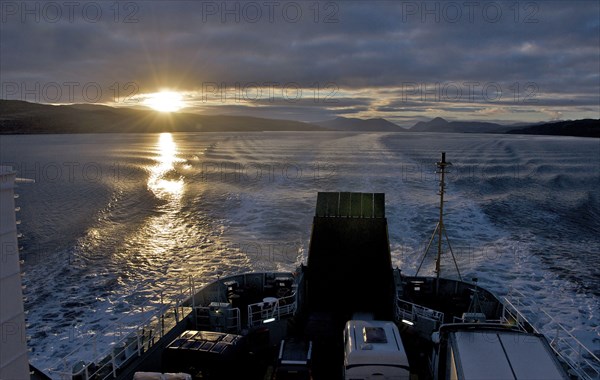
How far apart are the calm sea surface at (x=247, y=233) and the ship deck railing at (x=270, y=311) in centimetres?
943

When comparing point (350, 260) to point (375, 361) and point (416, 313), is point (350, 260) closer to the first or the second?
point (416, 313)

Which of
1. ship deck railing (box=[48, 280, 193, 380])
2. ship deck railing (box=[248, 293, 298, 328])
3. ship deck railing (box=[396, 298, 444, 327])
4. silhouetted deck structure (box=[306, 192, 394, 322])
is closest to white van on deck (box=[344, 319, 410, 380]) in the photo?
ship deck railing (box=[396, 298, 444, 327])

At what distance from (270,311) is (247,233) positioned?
81.0 ft

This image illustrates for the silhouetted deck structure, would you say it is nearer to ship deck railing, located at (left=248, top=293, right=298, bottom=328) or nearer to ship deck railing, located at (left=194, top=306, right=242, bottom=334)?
ship deck railing, located at (left=248, top=293, right=298, bottom=328)

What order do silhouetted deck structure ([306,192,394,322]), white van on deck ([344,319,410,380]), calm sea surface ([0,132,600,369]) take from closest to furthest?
white van on deck ([344,319,410,380]) < silhouetted deck structure ([306,192,394,322]) < calm sea surface ([0,132,600,369])

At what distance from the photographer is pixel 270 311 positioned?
15656 millimetres

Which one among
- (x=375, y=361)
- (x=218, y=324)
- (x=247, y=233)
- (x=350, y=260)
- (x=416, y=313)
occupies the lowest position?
(x=247, y=233)

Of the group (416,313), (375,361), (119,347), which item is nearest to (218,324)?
(119,347)

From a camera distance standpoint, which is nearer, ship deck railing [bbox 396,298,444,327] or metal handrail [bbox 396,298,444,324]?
ship deck railing [bbox 396,298,444,327]

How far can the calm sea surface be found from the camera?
26.2 meters

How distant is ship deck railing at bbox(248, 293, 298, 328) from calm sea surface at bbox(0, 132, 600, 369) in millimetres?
9428

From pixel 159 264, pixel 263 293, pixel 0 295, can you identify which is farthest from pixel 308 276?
pixel 159 264

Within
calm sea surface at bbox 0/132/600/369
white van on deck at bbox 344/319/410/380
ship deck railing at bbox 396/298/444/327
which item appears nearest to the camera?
white van on deck at bbox 344/319/410/380

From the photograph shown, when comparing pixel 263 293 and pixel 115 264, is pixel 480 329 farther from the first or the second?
pixel 115 264
